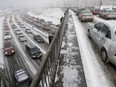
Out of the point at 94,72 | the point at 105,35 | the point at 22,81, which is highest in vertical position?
the point at 105,35

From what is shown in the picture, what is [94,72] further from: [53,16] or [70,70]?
[53,16]

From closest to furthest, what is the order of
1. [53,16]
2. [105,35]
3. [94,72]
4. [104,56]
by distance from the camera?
[94,72]
[104,56]
[105,35]
[53,16]

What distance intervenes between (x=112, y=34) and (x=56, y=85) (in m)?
3.27

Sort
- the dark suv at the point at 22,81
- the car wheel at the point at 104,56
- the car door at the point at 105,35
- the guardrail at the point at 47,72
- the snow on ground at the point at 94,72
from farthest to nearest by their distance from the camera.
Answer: the dark suv at the point at 22,81
the car door at the point at 105,35
the car wheel at the point at 104,56
the snow on ground at the point at 94,72
the guardrail at the point at 47,72

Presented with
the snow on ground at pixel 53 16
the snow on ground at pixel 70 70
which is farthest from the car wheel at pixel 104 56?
the snow on ground at pixel 53 16

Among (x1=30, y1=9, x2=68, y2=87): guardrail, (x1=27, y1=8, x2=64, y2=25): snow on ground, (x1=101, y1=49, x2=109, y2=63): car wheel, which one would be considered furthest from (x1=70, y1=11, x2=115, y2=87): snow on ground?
(x1=27, y1=8, x2=64, y2=25): snow on ground

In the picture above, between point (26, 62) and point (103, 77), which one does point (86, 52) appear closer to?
point (103, 77)

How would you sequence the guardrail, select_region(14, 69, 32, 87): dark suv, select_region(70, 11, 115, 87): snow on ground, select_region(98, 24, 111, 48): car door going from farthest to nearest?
select_region(14, 69, 32, 87): dark suv, select_region(98, 24, 111, 48): car door, select_region(70, 11, 115, 87): snow on ground, the guardrail

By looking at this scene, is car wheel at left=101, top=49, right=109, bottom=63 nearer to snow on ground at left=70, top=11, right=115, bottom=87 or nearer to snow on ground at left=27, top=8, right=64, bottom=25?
snow on ground at left=70, top=11, right=115, bottom=87

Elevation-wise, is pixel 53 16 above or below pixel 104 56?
below

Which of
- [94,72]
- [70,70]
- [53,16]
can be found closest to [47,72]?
[70,70]

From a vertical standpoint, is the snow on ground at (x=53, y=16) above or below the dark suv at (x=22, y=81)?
above

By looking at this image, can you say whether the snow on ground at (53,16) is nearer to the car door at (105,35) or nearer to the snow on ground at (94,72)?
the car door at (105,35)

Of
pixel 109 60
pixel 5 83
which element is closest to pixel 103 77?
pixel 109 60
